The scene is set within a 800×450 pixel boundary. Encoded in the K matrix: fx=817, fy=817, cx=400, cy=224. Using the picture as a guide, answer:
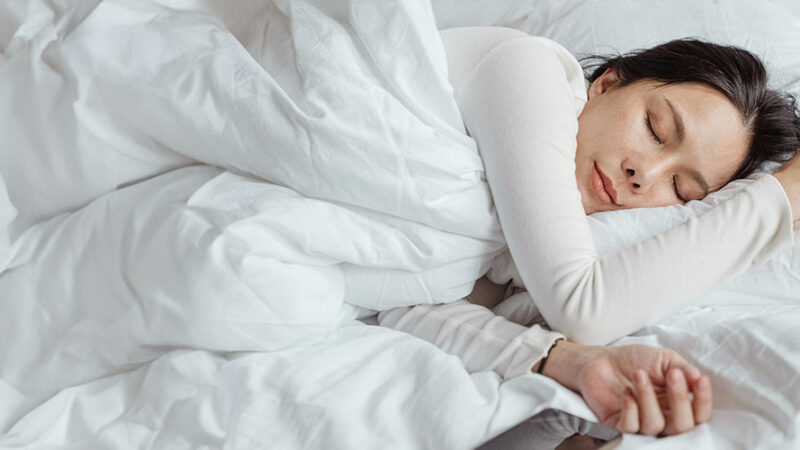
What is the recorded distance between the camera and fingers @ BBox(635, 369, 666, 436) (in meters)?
0.86

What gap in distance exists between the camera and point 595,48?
1.60 m

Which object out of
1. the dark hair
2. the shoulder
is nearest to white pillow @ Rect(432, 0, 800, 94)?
the dark hair

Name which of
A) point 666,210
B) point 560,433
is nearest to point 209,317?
point 560,433

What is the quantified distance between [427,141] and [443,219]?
10cm

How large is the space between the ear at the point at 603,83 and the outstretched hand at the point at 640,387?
0.52 m

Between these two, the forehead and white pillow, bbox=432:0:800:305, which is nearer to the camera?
the forehead

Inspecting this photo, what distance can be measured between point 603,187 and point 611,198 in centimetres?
2

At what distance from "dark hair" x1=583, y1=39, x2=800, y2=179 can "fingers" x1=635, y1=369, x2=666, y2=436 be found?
0.55m

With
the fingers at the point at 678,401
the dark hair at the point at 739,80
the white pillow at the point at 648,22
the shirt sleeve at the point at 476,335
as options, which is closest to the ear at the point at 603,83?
the dark hair at the point at 739,80

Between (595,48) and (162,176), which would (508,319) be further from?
(595,48)

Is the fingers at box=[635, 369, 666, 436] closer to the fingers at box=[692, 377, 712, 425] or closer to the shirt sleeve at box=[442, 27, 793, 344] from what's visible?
the fingers at box=[692, 377, 712, 425]

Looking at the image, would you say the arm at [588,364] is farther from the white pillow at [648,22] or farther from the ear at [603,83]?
the white pillow at [648,22]

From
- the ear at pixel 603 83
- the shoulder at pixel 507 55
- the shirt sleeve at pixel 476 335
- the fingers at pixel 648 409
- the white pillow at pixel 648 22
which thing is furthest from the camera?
the white pillow at pixel 648 22

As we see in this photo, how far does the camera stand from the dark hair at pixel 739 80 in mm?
1229
